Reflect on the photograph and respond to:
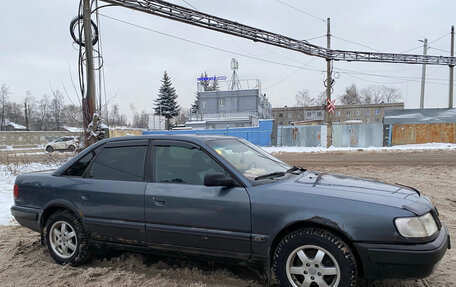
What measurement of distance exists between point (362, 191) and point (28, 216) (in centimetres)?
414

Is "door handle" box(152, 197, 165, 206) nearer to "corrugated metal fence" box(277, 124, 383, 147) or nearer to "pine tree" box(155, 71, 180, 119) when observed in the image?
"corrugated metal fence" box(277, 124, 383, 147)

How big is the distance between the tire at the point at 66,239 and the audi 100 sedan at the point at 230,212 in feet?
0.04

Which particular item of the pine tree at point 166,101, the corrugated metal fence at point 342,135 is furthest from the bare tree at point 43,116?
the corrugated metal fence at point 342,135

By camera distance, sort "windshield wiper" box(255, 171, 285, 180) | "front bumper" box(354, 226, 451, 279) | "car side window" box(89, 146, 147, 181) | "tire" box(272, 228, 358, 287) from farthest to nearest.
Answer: "car side window" box(89, 146, 147, 181)
"windshield wiper" box(255, 171, 285, 180)
"tire" box(272, 228, 358, 287)
"front bumper" box(354, 226, 451, 279)

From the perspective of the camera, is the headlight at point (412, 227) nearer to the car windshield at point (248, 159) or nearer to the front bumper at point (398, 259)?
the front bumper at point (398, 259)

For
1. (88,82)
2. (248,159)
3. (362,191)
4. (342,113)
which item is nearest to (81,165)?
(248,159)

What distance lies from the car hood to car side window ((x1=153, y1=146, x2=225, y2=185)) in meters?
0.87

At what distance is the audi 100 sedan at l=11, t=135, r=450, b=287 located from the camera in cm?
265

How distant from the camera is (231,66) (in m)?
52.6

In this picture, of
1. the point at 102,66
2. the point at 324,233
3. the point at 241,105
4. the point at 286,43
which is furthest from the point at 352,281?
the point at 241,105

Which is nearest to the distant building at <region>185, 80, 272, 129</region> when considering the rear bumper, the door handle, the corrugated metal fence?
the corrugated metal fence

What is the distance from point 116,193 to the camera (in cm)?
361

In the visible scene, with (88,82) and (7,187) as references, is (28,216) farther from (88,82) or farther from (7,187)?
(88,82)

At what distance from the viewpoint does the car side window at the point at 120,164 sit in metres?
3.69
